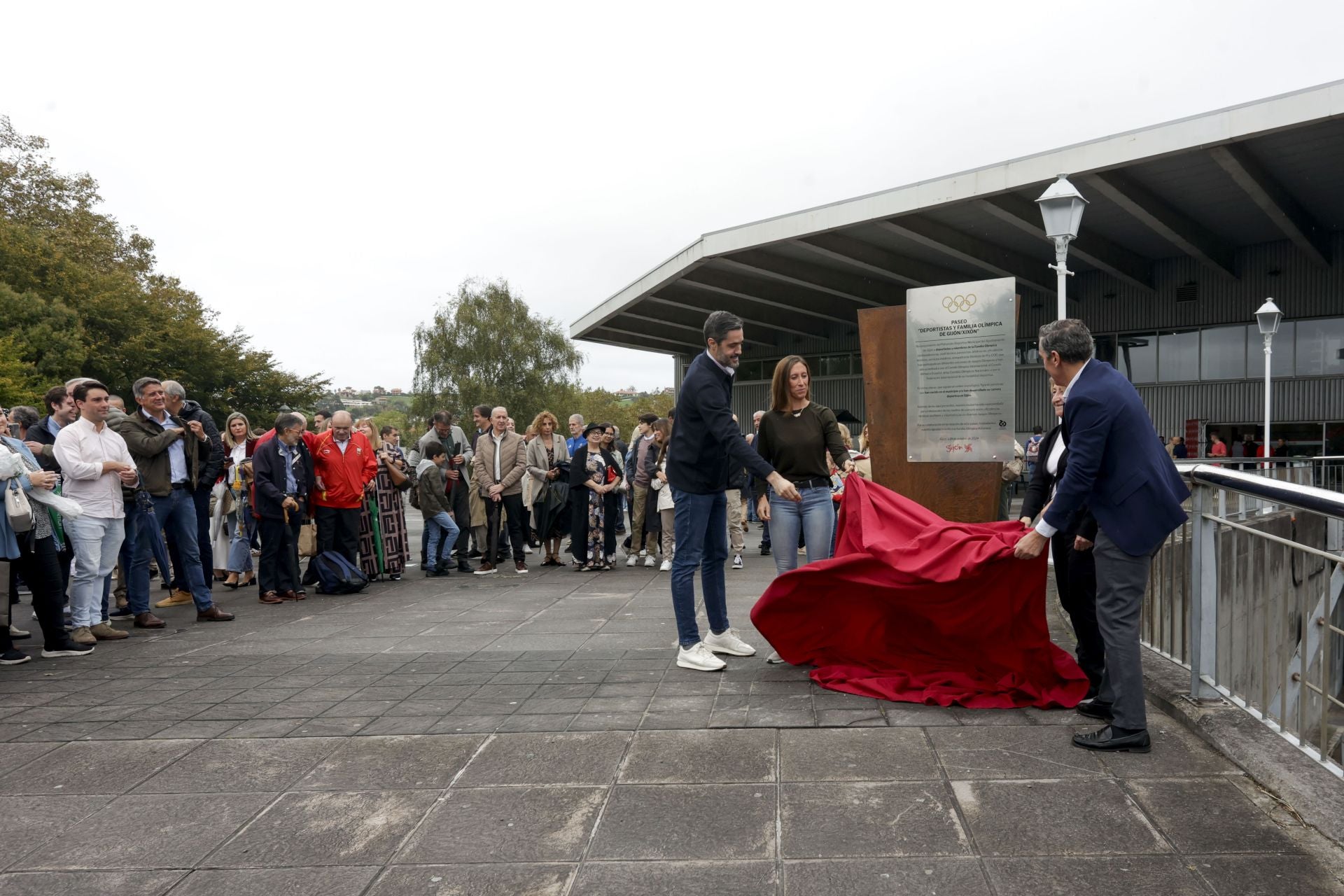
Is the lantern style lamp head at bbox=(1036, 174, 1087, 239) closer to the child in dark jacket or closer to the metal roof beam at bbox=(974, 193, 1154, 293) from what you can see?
the child in dark jacket

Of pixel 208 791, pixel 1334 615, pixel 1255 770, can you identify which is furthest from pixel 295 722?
pixel 1334 615

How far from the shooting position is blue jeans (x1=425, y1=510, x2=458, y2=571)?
1132 centimetres

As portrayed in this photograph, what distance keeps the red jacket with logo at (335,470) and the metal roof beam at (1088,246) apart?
582 inches

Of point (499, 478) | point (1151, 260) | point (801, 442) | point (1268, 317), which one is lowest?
point (499, 478)

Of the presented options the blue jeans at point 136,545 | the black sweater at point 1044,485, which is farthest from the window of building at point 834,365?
the black sweater at point 1044,485

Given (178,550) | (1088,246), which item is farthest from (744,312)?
(178,550)

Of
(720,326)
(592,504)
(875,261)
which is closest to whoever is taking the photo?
(720,326)

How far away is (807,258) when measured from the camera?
2592 centimetres

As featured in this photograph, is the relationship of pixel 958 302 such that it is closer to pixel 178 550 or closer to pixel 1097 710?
pixel 1097 710

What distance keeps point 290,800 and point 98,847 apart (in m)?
0.62

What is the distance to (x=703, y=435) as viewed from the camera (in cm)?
546

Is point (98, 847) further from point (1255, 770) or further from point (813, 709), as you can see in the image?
point (1255, 770)

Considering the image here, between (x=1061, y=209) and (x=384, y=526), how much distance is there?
346 inches

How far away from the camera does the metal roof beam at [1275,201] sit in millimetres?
16781
